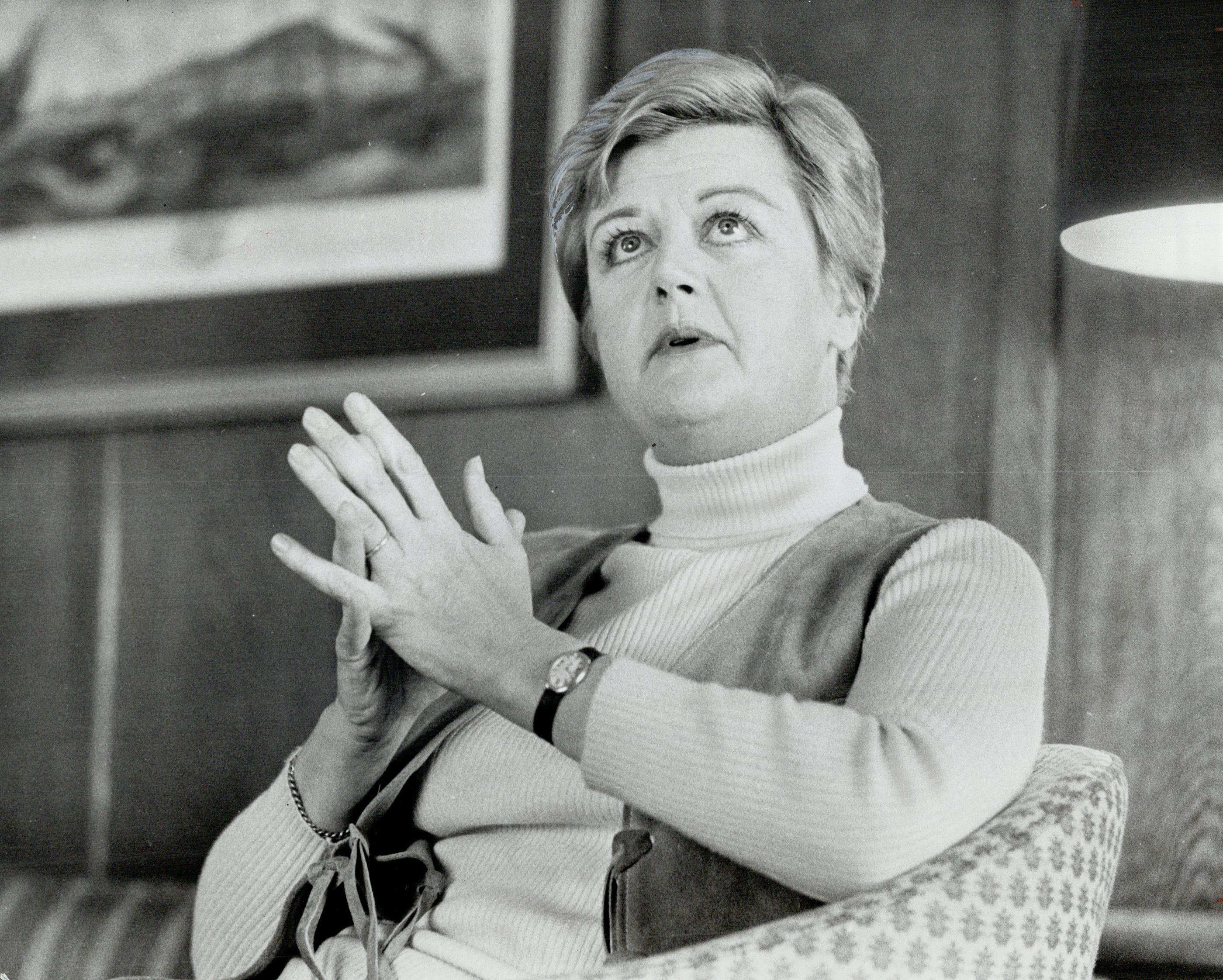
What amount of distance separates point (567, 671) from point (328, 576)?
8.7 inches

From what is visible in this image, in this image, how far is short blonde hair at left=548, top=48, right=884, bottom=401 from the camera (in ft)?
4.05

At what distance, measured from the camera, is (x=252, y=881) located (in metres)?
1.27

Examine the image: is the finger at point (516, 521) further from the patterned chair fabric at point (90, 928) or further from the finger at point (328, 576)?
the patterned chair fabric at point (90, 928)

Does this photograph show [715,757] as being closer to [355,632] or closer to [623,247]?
[355,632]

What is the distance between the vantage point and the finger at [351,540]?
3.51 feet

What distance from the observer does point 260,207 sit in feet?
4.93

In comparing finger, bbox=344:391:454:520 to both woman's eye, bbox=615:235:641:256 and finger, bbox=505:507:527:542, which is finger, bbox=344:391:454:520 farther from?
woman's eye, bbox=615:235:641:256

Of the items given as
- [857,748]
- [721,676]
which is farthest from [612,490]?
[857,748]

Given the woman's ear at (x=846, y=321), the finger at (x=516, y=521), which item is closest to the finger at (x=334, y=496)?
the finger at (x=516, y=521)

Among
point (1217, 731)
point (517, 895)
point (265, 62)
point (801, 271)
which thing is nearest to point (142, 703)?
point (517, 895)

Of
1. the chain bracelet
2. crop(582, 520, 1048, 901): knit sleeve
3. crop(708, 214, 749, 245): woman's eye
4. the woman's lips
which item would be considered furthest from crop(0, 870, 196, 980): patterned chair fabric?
crop(708, 214, 749, 245): woman's eye

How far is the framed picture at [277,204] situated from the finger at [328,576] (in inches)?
15.4

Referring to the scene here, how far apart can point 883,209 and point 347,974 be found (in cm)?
87

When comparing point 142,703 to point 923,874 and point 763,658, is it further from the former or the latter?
point 923,874
